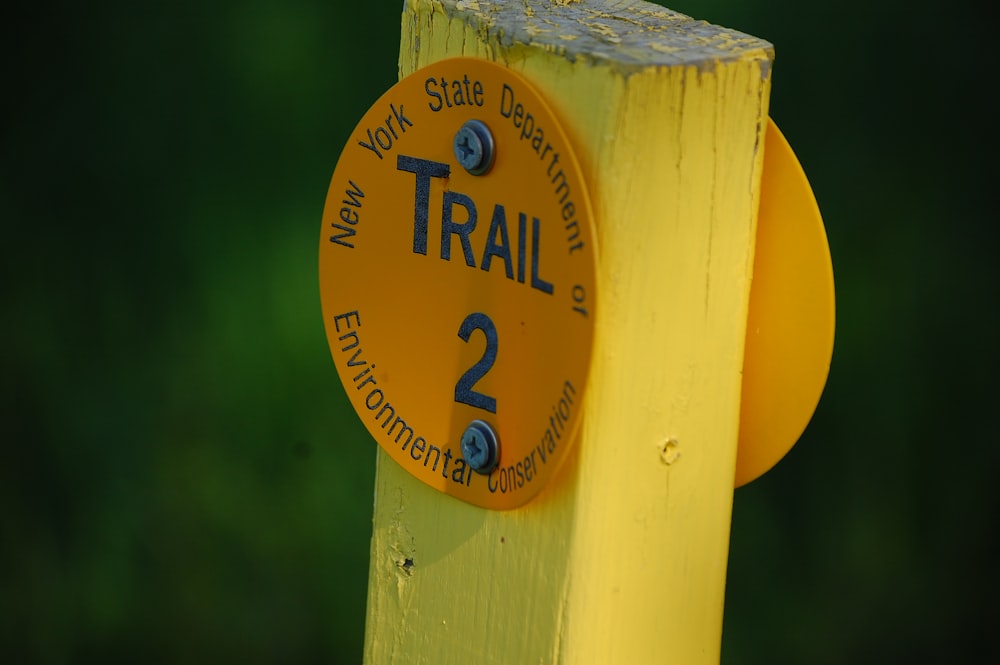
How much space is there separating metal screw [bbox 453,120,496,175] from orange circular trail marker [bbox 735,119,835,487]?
247mm

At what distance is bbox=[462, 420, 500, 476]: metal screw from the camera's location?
3.51 ft

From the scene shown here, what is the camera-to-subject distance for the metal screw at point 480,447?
42.1 inches

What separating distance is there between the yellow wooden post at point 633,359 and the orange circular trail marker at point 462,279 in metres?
0.02

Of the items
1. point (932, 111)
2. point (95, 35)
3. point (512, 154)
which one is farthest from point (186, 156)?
point (512, 154)

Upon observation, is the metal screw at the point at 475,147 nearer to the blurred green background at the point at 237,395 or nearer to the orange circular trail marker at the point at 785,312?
the orange circular trail marker at the point at 785,312

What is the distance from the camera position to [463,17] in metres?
1.08

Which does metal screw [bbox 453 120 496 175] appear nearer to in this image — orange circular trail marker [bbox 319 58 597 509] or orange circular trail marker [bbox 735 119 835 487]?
orange circular trail marker [bbox 319 58 597 509]

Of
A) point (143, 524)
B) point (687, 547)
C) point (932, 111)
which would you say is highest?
point (932, 111)

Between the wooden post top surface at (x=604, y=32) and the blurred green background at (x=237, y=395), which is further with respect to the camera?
the blurred green background at (x=237, y=395)

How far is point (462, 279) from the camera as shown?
1092mm

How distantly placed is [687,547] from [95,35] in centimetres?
193

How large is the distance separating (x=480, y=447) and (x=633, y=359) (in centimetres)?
16

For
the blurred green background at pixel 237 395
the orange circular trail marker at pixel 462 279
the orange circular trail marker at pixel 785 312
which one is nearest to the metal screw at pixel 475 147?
the orange circular trail marker at pixel 462 279

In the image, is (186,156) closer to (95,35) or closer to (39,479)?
(95,35)
